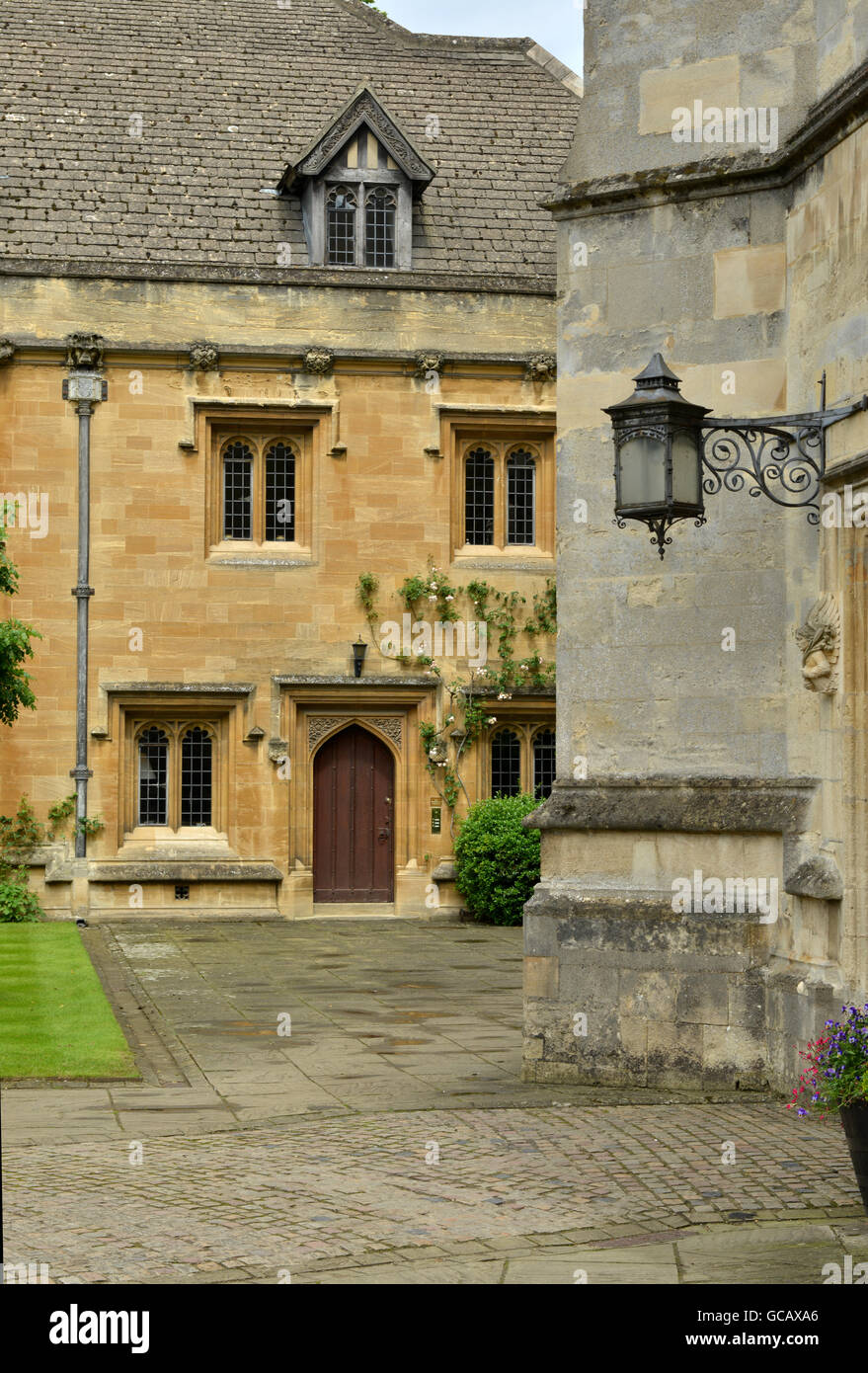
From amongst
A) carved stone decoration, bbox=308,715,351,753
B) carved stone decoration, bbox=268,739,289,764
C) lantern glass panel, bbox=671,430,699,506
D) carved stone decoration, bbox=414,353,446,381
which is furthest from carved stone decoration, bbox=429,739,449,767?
lantern glass panel, bbox=671,430,699,506

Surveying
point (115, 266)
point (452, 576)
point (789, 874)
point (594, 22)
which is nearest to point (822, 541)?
point (789, 874)

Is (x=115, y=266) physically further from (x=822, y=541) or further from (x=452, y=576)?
(x=822, y=541)

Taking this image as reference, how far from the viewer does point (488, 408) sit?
2145 centimetres

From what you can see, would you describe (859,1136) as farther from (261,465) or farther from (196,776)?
(261,465)

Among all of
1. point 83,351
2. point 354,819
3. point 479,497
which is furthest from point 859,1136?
point 83,351

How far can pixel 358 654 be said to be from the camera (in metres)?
21.0

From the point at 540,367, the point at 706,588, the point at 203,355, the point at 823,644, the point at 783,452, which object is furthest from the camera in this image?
the point at 540,367

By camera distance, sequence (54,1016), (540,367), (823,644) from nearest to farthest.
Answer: (823,644) → (54,1016) → (540,367)

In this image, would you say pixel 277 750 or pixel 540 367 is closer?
pixel 277 750

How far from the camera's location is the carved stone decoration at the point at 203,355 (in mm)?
20812

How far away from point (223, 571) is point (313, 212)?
15.9 ft

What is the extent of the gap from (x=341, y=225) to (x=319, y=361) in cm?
220

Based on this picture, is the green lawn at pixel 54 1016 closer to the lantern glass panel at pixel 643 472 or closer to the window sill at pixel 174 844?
the window sill at pixel 174 844

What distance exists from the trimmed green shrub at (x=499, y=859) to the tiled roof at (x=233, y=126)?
7.07 metres
